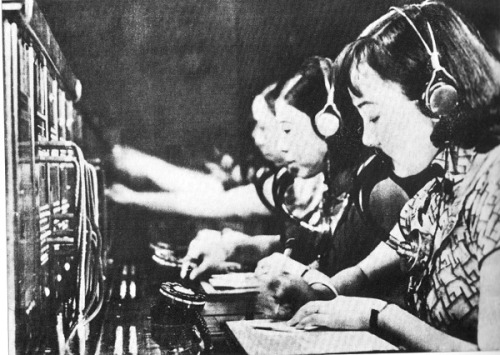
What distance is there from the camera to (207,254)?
9.36 feet

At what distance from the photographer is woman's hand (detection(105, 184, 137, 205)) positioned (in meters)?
2.81

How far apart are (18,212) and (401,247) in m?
1.58

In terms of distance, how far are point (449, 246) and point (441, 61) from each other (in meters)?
0.79

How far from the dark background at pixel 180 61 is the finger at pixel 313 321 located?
609 mm

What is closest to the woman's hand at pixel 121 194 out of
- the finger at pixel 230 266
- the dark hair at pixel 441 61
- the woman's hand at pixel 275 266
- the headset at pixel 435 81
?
the finger at pixel 230 266

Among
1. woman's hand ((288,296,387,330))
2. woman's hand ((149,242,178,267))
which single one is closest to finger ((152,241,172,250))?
woman's hand ((149,242,178,267))

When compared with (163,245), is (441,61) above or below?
above

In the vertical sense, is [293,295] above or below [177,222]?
below

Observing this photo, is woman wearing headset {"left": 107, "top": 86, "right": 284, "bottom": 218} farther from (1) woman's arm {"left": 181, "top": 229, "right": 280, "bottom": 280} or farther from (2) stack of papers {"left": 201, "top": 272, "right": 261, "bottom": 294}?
(2) stack of papers {"left": 201, "top": 272, "right": 261, "bottom": 294}

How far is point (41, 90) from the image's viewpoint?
2.78m

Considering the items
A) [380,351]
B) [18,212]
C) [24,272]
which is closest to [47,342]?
[24,272]

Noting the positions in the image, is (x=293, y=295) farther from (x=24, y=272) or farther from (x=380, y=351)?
(x=24, y=272)

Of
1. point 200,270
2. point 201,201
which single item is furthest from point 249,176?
point 200,270

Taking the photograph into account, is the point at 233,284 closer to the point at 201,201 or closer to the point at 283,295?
the point at 283,295
